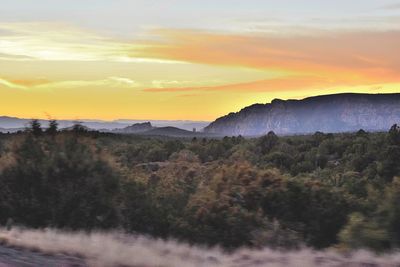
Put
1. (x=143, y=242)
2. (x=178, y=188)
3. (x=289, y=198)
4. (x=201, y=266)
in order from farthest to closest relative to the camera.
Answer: (x=178, y=188) → (x=289, y=198) → (x=143, y=242) → (x=201, y=266)

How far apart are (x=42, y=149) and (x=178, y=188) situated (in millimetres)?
5507

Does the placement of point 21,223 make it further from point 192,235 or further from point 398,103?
point 398,103

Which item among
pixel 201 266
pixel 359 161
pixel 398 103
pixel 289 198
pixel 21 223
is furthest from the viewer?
pixel 398 103

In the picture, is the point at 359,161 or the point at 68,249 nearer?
the point at 68,249

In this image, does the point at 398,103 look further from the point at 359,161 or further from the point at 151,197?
the point at 151,197

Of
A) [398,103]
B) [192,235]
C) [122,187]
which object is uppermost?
[398,103]

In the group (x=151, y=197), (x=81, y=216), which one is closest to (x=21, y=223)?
(x=81, y=216)

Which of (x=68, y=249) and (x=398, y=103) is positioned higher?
(x=398, y=103)

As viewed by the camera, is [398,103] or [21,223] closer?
[21,223]

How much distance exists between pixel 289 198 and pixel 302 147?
5449 centimetres

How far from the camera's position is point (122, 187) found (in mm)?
20078

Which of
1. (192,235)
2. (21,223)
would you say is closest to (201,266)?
(192,235)

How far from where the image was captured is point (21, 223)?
1800 cm

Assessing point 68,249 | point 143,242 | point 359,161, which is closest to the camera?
point 68,249
